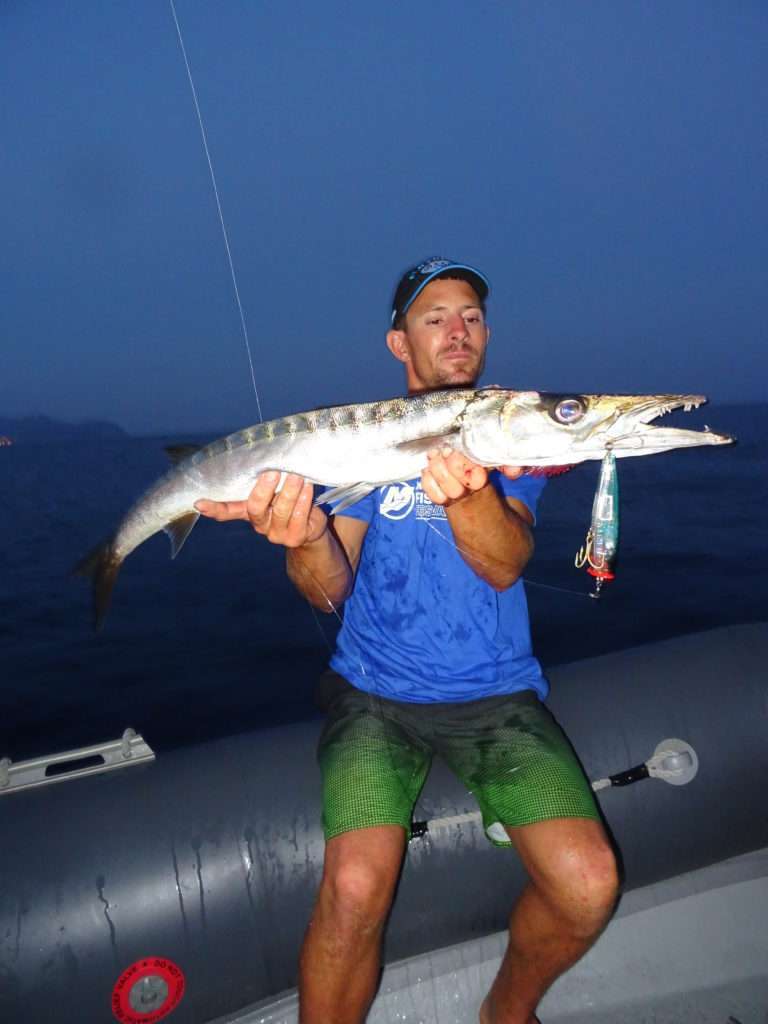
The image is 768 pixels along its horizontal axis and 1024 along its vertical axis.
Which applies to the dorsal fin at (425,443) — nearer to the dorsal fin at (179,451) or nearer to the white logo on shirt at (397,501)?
the white logo on shirt at (397,501)

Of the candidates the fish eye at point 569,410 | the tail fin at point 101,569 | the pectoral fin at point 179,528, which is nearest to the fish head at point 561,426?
the fish eye at point 569,410

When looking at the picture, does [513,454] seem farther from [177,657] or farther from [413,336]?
[177,657]

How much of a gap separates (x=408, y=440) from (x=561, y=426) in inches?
29.3

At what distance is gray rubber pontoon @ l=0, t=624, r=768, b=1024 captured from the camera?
256 centimetres

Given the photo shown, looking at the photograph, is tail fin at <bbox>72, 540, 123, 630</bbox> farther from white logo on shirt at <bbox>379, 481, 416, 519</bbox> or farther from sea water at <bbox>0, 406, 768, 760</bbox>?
sea water at <bbox>0, 406, 768, 760</bbox>

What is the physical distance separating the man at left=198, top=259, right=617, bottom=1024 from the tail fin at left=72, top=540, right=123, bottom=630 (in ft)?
2.63

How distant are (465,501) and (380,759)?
127 cm

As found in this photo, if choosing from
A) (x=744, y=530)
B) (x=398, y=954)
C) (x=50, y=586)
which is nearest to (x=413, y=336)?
(x=398, y=954)

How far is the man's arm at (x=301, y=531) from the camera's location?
120 inches

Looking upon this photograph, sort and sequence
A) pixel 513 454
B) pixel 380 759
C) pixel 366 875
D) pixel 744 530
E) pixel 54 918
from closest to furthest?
pixel 366 875
pixel 54 918
pixel 380 759
pixel 513 454
pixel 744 530

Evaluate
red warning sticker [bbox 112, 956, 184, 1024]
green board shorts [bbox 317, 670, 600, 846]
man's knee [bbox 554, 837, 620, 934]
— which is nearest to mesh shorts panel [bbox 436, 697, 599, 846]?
green board shorts [bbox 317, 670, 600, 846]

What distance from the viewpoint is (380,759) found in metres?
2.69

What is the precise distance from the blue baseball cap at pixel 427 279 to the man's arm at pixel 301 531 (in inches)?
54.3

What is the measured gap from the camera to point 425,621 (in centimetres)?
314
